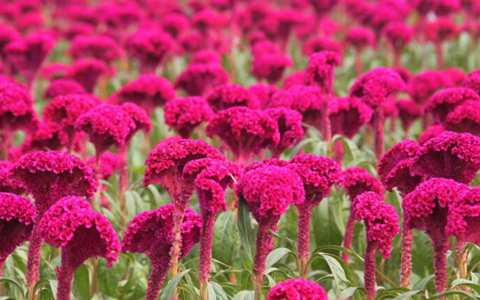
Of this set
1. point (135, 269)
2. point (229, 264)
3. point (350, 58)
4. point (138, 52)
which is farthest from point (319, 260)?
point (350, 58)

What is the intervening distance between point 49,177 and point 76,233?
1.39ft

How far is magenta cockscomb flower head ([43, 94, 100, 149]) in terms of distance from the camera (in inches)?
185

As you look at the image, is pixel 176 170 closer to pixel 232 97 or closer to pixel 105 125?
pixel 105 125

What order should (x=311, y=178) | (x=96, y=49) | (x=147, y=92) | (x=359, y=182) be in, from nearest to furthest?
(x=311, y=178)
(x=359, y=182)
(x=147, y=92)
(x=96, y=49)

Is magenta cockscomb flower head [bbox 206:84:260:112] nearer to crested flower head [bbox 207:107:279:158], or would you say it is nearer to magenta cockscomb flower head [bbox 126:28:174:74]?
crested flower head [bbox 207:107:279:158]

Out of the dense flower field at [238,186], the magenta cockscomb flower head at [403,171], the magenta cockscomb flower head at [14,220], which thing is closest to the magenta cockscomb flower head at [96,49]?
the dense flower field at [238,186]

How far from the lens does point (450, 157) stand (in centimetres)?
350

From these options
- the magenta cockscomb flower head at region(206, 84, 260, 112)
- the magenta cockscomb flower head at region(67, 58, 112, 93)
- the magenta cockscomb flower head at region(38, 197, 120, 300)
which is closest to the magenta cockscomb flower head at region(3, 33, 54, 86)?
the magenta cockscomb flower head at region(67, 58, 112, 93)

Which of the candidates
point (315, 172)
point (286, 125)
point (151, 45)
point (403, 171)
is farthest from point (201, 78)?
point (315, 172)

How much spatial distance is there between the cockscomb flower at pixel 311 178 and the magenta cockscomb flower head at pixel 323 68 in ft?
4.65

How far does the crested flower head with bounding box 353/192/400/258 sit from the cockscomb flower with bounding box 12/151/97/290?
3.19 ft

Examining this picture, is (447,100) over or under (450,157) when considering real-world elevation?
over

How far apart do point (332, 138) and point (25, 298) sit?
6.39ft

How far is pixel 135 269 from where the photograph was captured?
4457 millimetres
